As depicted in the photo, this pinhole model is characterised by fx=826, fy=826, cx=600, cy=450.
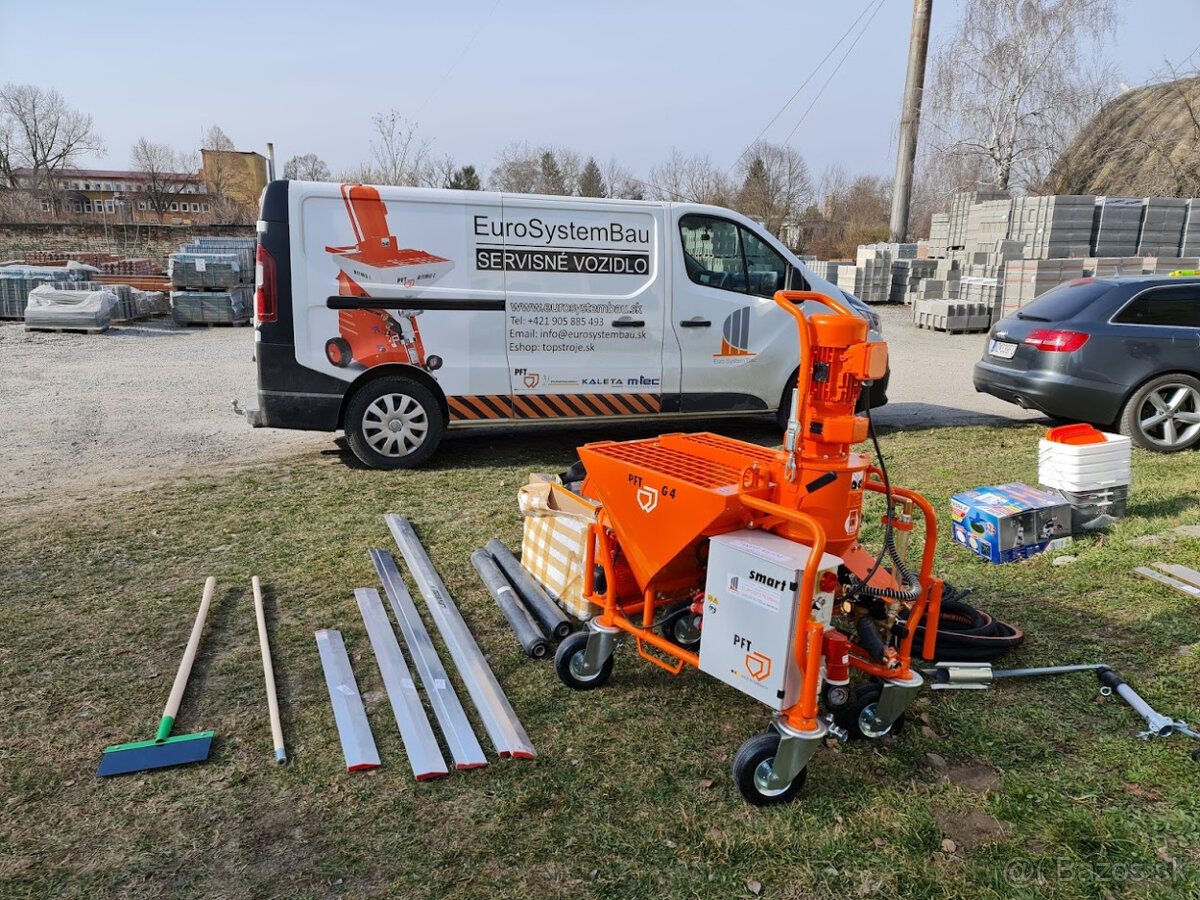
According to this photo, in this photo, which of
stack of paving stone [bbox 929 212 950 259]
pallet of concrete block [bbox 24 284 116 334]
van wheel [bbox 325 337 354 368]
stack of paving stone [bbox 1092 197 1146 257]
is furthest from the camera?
stack of paving stone [bbox 929 212 950 259]

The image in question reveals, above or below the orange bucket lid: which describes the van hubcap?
below

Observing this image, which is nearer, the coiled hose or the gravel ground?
the coiled hose

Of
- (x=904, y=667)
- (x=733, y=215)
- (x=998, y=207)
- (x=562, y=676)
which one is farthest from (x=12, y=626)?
(x=998, y=207)

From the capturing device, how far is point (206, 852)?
2701mm

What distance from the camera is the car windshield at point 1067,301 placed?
7797 millimetres

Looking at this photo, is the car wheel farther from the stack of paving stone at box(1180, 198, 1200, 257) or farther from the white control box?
the stack of paving stone at box(1180, 198, 1200, 257)

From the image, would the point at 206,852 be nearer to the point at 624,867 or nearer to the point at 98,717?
the point at 98,717

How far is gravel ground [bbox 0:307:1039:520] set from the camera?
7258 millimetres

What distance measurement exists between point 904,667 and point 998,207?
70.0 ft

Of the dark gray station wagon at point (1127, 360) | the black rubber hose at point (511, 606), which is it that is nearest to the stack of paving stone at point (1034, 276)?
the dark gray station wagon at point (1127, 360)

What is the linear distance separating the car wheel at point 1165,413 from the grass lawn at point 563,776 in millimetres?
3082

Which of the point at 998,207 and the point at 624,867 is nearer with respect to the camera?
the point at 624,867

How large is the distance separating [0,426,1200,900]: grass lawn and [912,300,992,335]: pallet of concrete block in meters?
15.1

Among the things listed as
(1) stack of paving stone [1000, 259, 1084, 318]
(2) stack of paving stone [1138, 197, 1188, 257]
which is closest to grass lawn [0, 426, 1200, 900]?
(1) stack of paving stone [1000, 259, 1084, 318]
